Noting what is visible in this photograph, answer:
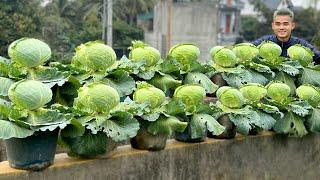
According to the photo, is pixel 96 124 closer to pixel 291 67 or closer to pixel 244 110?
pixel 244 110

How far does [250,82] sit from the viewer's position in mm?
4609

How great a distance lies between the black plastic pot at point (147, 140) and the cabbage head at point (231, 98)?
29.7 inches

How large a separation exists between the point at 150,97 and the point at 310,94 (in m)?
1.85

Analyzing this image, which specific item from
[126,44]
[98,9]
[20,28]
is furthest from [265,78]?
[98,9]

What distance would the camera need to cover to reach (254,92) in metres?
4.14

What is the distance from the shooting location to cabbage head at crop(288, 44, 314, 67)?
16.3 ft

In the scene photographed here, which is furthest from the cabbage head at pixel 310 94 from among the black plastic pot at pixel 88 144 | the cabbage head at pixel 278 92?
the black plastic pot at pixel 88 144

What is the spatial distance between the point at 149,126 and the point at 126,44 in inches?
973

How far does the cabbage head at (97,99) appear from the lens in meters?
2.99

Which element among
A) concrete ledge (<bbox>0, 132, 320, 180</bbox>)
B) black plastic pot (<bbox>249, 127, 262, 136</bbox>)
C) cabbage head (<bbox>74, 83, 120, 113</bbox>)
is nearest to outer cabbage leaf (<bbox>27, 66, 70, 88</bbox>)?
cabbage head (<bbox>74, 83, 120, 113</bbox>)

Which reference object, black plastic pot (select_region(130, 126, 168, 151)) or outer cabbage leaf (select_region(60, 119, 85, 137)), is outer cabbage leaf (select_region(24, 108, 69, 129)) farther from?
black plastic pot (select_region(130, 126, 168, 151))

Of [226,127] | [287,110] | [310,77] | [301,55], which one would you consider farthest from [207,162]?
[301,55]

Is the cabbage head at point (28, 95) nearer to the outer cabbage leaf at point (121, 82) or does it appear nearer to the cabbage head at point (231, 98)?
the outer cabbage leaf at point (121, 82)

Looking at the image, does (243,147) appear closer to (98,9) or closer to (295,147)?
(295,147)
